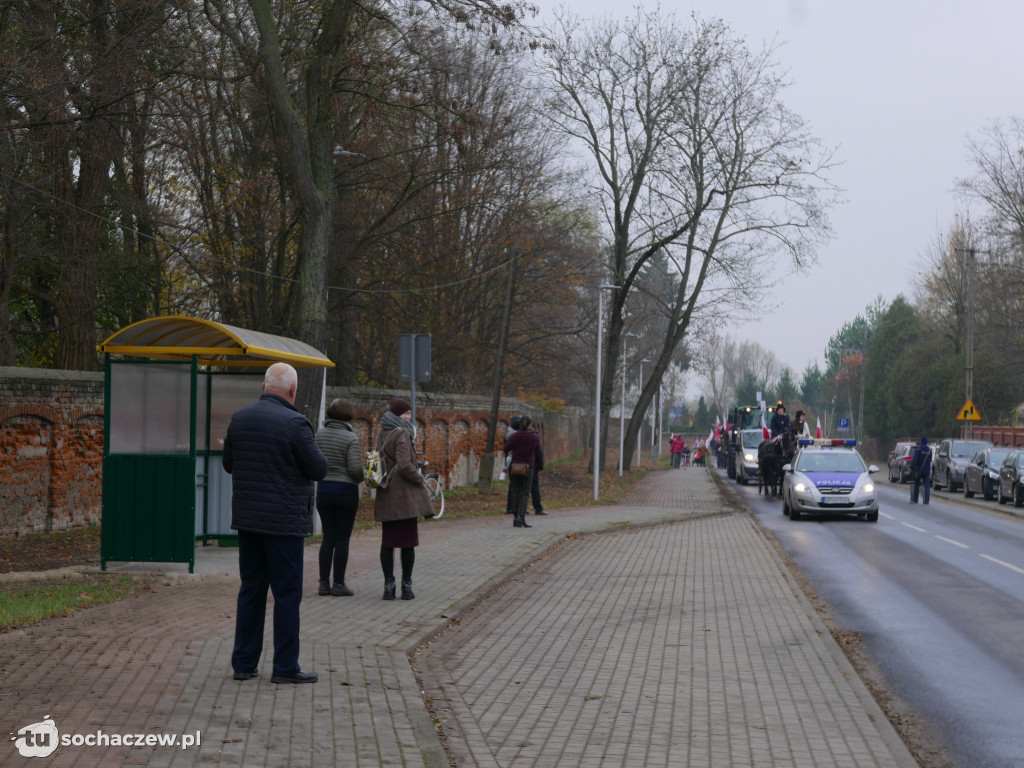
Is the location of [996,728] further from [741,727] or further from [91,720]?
[91,720]

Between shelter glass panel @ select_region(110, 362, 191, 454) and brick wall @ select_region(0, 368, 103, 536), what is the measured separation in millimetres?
4184

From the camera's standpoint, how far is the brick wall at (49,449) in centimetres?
1544

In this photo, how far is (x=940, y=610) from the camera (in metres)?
11.5

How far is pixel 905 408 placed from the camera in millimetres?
75938

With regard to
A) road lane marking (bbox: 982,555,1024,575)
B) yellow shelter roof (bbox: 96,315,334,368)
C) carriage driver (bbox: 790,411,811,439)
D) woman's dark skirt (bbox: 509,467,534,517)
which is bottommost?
road lane marking (bbox: 982,555,1024,575)

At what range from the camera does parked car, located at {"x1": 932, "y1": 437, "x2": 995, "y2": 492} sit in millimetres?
38875

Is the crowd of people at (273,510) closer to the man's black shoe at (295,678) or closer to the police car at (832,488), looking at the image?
the man's black shoe at (295,678)

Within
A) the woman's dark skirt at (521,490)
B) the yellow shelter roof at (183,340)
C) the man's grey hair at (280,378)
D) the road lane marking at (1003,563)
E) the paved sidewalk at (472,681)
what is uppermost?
the yellow shelter roof at (183,340)

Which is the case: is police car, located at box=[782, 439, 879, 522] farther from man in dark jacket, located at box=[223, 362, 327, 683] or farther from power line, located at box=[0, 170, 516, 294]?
man in dark jacket, located at box=[223, 362, 327, 683]

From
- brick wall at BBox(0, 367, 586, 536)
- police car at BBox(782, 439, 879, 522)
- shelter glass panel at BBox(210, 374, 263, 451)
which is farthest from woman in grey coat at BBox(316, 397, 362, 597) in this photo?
police car at BBox(782, 439, 879, 522)

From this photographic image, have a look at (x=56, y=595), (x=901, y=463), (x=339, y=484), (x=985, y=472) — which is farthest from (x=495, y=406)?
(x=901, y=463)

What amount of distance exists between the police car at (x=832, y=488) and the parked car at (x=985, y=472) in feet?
34.0

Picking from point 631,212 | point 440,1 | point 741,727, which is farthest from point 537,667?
point 631,212

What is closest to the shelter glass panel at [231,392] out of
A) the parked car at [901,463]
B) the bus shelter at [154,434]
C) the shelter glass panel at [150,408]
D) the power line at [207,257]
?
the bus shelter at [154,434]
